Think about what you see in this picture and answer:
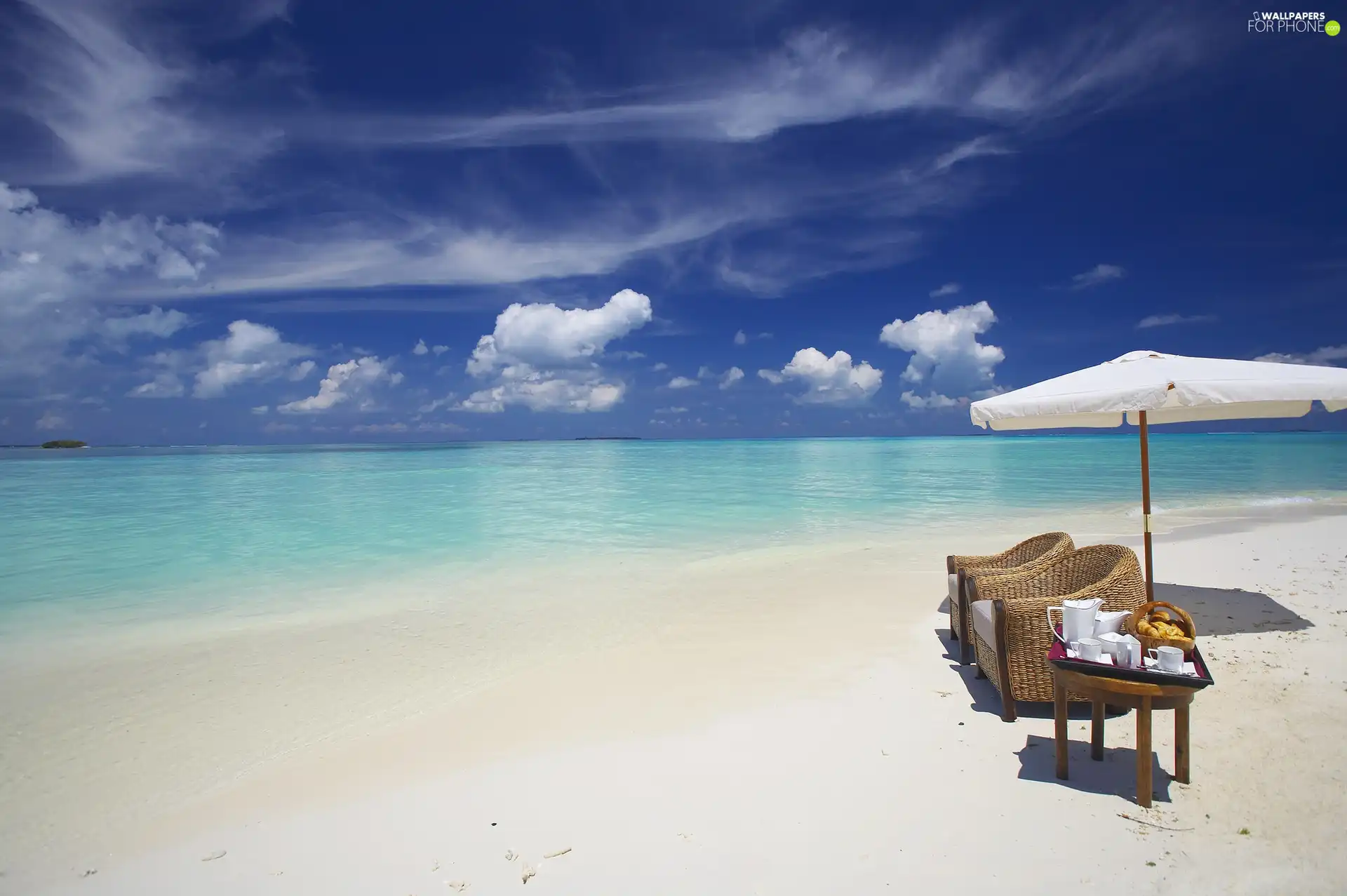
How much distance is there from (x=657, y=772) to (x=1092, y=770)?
2.46 m

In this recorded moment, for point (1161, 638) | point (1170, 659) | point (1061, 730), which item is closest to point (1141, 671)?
point (1170, 659)

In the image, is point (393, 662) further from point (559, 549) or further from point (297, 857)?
point (559, 549)

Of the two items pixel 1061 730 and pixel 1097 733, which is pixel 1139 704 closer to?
pixel 1061 730

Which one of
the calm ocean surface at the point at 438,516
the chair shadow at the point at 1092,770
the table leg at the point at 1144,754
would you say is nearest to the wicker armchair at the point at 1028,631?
the chair shadow at the point at 1092,770

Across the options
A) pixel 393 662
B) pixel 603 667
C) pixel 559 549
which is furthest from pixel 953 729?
pixel 559 549

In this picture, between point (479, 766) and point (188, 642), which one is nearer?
point (479, 766)

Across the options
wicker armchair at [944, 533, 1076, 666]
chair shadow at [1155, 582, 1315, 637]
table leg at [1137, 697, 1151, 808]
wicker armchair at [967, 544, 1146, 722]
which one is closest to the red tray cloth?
table leg at [1137, 697, 1151, 808]

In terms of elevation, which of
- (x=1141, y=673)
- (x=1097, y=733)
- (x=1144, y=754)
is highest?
(x=1141, y=673)

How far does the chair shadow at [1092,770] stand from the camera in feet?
11.5

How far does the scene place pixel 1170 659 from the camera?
328 centimetres

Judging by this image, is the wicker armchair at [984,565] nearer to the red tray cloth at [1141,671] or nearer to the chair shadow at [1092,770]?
the chair shadow at [1092,770]

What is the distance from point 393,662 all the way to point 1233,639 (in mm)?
7504

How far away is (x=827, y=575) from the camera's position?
9.55 meters

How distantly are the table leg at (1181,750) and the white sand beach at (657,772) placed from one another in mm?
58
